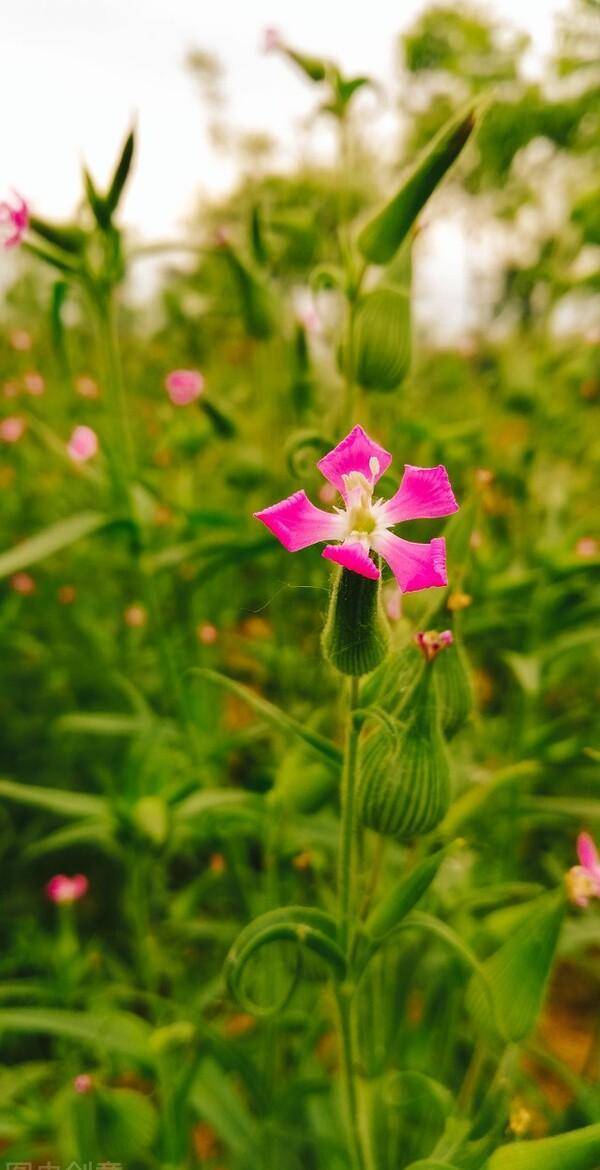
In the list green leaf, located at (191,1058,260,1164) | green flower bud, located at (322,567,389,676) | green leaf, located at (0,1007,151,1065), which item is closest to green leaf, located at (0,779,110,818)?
green leaf, located at (0,1007,151,1065)

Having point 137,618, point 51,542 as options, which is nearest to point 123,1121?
point 51,542

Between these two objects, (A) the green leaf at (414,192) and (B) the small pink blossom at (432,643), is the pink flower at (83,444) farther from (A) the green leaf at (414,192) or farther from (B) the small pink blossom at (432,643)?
(B) the small pink blossom at (432,643)

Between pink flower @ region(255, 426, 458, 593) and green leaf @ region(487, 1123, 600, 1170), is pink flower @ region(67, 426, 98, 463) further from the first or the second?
green leaf @ region(487, 1123, 600, 1170)

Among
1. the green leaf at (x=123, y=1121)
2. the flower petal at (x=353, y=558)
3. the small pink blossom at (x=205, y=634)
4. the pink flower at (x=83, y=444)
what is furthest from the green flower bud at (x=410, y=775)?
the pink flower at (x=83, y=444)

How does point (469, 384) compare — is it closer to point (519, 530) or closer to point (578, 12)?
point (519, 530)

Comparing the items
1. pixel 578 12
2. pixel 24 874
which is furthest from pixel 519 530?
pixel 24 874

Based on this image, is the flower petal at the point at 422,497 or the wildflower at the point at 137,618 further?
the wildflower at the point at 137,618
